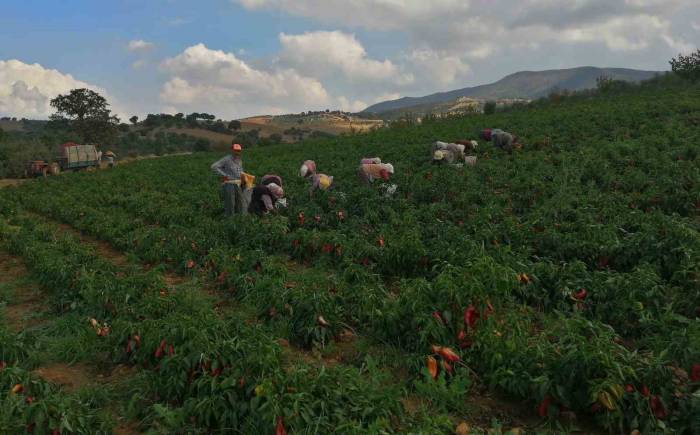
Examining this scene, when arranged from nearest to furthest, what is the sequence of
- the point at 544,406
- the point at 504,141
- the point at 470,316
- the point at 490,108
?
the point at 544,406 → the point at 470,316 → the point at 504,141 → the point at 490,108

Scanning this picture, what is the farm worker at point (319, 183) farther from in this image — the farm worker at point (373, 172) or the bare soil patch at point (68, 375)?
the bare soil patch at point (68, 375)

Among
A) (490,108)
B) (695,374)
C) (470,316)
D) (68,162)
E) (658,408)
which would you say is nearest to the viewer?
(658,408)

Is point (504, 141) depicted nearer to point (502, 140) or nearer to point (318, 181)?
point (502, 140)

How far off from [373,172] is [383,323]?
785 cm

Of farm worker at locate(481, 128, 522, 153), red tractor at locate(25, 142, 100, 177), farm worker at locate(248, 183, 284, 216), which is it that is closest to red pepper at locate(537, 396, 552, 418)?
farm worker at locate(248, 183, 284, 216)

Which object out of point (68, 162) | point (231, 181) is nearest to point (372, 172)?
point (231, 181)

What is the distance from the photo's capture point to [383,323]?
4.73m

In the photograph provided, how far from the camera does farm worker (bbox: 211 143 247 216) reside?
33.3ft

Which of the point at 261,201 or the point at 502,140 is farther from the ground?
the point at 502,140

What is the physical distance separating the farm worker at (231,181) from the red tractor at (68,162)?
81.4 feet

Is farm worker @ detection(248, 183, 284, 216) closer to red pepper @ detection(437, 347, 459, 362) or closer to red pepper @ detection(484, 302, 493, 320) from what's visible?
red pepper @ detection(484, 302, 493, 320)

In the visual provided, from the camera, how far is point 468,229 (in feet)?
25.5

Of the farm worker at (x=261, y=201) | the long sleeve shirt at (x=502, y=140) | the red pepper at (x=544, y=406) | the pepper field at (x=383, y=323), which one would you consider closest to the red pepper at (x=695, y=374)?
the pepper field at (x=383, y=323)

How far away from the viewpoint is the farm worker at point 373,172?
39.8 ft
